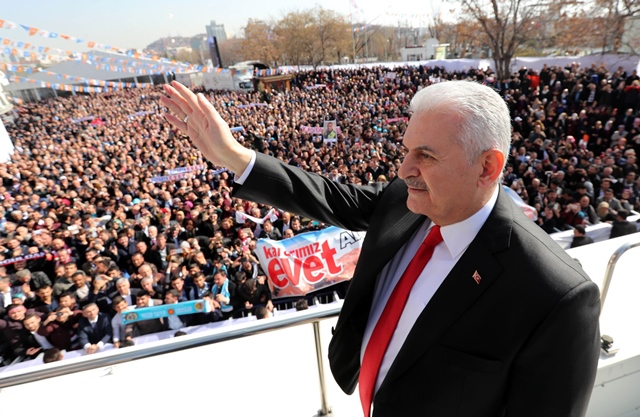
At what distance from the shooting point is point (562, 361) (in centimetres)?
73

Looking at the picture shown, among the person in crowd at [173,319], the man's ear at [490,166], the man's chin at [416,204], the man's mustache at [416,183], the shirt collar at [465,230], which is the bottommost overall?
the person in crowd at [173,319]

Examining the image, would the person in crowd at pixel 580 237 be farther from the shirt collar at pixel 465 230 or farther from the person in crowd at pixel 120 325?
the person in crowd at pixel 120 325

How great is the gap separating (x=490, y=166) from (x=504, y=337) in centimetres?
38

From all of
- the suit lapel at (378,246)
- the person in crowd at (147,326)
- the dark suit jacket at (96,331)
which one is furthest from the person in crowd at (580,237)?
the dark suit jacket at (96,331)

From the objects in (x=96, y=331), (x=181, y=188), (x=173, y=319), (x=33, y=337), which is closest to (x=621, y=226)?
(x=173, y=319)

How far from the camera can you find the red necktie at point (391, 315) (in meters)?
1.00

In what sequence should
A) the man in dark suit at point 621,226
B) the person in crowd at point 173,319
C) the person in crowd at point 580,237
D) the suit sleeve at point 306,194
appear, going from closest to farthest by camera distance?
the suit sleeve at point 306,194, the person in crowd at point 173,319, the person in crowd at point 580,237, the man in dark suit at point 621,226

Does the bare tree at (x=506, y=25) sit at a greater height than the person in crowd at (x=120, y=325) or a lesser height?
greater

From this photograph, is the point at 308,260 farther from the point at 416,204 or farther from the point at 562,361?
the point at 562,361

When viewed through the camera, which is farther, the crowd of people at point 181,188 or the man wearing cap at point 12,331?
the crowd of people at point 181,188

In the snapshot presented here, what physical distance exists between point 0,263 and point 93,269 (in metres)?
1.89

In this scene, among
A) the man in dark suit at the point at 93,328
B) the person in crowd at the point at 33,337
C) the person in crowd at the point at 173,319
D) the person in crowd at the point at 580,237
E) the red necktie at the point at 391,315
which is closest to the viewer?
the red necktie at the point at 391,315

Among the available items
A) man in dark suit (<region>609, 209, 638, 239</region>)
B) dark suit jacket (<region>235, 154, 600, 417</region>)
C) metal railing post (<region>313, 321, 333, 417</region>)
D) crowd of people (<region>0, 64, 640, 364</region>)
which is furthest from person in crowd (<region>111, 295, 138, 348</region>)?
man in dark suit (<region>609, 209, 638, 239</region>)

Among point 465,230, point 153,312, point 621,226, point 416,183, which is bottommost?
point 621,226
